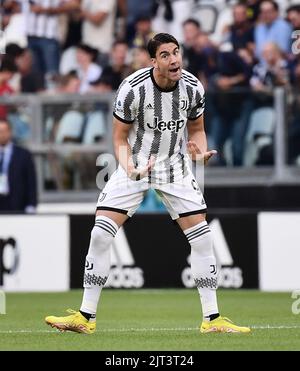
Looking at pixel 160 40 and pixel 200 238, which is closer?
pixel 160 40

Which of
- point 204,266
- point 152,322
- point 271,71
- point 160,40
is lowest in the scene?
point 152,322

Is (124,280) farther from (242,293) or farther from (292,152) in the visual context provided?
(292,152)

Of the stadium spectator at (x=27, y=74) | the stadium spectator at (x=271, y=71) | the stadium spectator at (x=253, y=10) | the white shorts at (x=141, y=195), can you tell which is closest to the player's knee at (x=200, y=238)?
the white shorts at (x=141, y=195)

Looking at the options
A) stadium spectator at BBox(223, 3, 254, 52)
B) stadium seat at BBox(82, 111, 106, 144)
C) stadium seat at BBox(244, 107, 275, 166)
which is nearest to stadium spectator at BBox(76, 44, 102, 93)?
stadium seat at BBox(82, 111, 106, 144)

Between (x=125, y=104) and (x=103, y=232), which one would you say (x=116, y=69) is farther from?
(x=103, y=232)

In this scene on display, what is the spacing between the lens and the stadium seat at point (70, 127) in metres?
18.7

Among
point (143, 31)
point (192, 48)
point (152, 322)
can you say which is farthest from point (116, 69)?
point (152, 322)

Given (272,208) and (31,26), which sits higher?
(31,26)

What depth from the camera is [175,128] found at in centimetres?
1034

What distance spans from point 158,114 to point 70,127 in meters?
8.57

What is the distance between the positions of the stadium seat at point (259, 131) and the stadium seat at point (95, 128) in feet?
7.89

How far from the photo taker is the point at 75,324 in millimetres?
10172
